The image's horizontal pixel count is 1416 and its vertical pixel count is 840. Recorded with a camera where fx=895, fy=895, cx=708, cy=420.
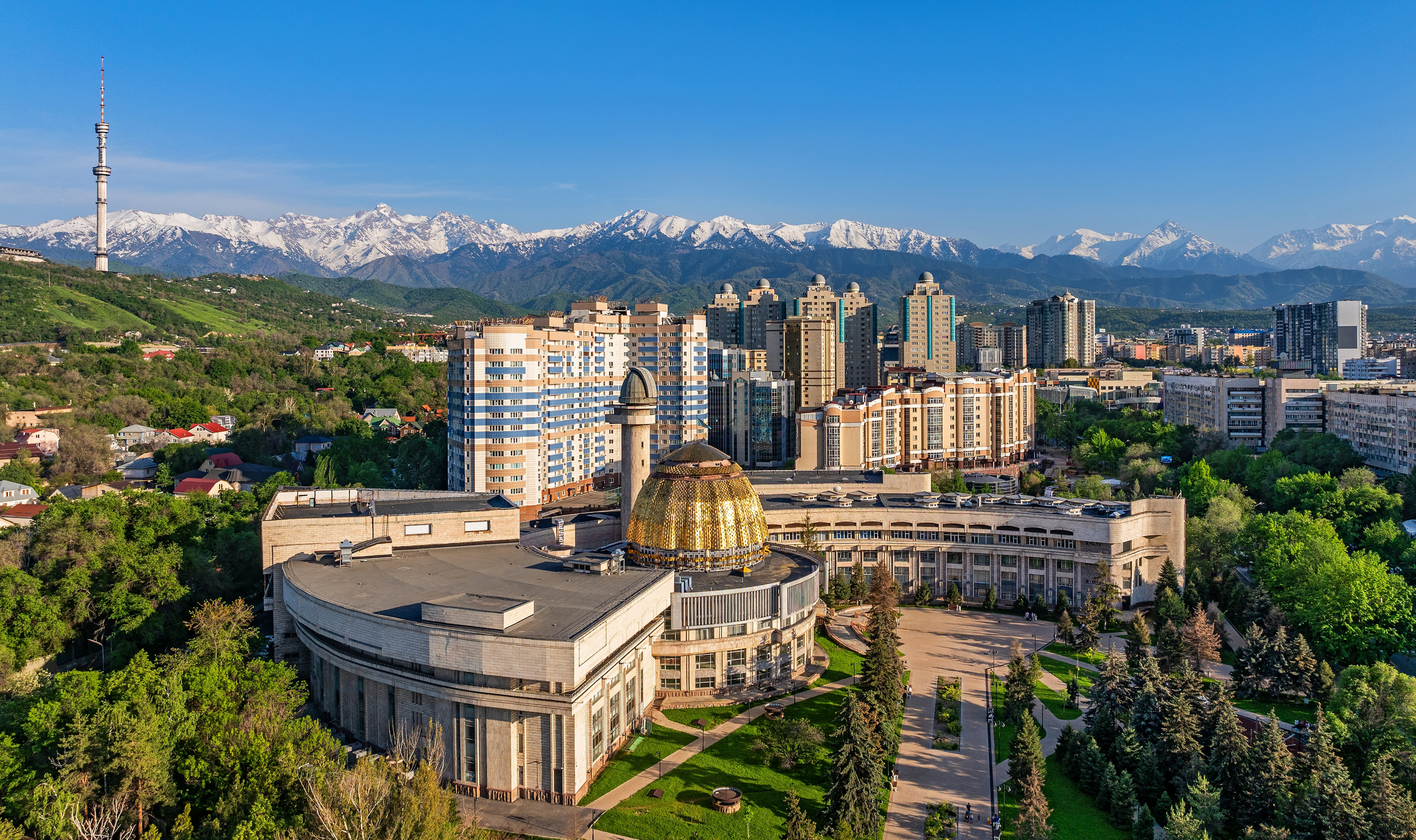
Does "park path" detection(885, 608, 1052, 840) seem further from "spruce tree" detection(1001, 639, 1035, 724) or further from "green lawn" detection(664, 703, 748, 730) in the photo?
"green lawn" detection(664, 703, 748, 730)

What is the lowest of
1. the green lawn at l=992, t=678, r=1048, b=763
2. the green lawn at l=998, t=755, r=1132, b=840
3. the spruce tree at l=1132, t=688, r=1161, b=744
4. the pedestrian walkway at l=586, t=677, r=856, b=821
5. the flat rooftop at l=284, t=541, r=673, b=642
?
the green lawn at l=998, t=755, r=1132, b=840

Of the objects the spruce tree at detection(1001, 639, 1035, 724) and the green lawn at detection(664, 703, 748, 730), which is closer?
the green lawn at detection(664, 703, 748, 730)

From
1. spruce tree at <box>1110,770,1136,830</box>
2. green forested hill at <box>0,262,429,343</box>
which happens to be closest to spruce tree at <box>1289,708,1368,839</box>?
spruce tree at <box>1110,770,1136,830</box>

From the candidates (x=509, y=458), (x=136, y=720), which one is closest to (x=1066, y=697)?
(x=136, y=720)

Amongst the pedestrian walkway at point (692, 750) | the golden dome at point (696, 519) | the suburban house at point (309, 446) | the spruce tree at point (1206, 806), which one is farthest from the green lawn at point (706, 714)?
the suburban house at point (309, 446)

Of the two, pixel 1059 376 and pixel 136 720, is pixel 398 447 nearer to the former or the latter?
pixel 136 720
